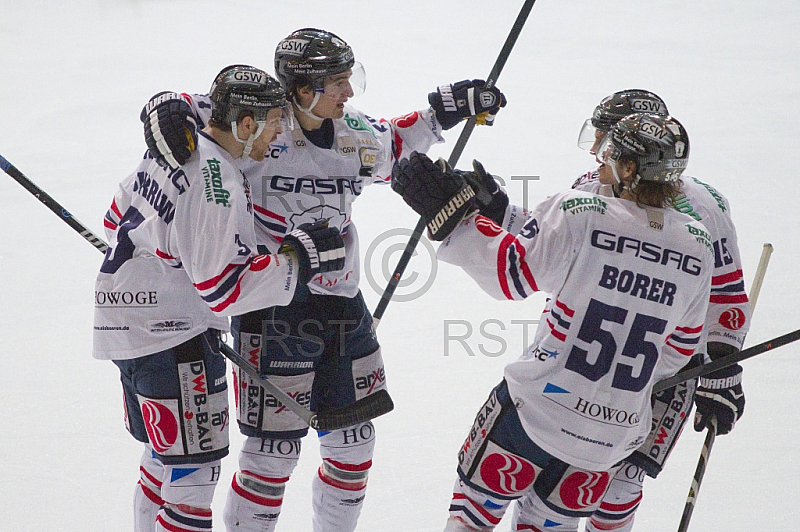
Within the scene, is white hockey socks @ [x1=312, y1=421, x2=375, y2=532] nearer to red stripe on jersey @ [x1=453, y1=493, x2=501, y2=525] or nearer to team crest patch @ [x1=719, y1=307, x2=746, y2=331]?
red stripe on jersey @ [x1=453, y1=493, x2=501, y2=525]

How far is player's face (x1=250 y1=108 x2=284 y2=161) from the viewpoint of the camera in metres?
2.23

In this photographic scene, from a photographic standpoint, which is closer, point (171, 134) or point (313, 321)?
point (171, 134)

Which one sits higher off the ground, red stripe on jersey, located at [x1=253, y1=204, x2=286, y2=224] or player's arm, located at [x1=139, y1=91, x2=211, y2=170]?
player's arm, located at [x1=139, y1=91, x2=211, y2=170]

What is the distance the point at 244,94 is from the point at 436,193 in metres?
0.57

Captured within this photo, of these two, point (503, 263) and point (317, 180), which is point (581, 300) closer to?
point (503, 263)

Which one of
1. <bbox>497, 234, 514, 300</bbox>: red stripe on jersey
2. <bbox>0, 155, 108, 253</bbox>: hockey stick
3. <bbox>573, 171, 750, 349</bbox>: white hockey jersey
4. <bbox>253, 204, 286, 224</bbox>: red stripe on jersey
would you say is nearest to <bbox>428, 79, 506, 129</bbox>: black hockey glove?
<bbox>573, 171, 750, 349</bbox>: white hockey jersey

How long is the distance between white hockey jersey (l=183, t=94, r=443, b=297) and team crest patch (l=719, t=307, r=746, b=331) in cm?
105

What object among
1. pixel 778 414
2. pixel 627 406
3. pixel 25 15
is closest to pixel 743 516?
pixel 778 414

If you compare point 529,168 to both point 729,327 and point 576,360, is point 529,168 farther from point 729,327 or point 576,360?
point 576,360

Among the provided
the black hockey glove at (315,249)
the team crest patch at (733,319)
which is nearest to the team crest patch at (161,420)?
the black hockey glove at (315,249)

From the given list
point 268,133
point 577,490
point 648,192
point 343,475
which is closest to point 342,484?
point 343,475

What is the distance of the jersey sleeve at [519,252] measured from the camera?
1876mm

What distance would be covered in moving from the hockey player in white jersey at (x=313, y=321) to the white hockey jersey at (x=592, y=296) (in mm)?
670

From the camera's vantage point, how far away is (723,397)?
7.91 ft
